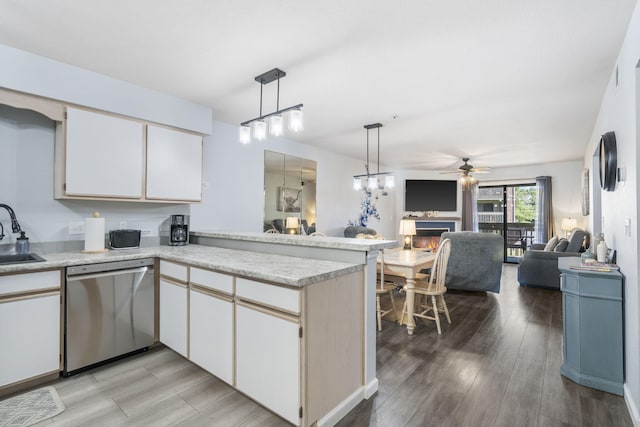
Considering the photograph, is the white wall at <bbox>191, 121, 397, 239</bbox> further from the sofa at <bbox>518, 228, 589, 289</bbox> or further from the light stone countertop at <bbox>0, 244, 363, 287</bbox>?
the sofa at <bbox>518, 228, 589, 289</bbox>

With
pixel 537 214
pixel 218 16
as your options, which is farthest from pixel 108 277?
pixel 537 214

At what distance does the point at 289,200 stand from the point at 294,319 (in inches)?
130

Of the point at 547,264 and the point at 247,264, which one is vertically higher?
the point at 247,264

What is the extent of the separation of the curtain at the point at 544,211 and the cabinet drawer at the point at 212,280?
24.6 ft

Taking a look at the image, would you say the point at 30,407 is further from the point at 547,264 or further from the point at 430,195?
the point at 430,195

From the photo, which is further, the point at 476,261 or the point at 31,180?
the point at 476,261

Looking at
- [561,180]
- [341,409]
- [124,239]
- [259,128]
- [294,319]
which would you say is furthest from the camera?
[561,180]

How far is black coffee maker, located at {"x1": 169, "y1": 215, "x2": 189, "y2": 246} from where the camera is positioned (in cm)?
328

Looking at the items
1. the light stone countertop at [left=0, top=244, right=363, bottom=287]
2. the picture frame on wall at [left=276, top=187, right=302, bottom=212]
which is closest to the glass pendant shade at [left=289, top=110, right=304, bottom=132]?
the light stone countertop at [left=0, top=244, right=363, bottom=287]

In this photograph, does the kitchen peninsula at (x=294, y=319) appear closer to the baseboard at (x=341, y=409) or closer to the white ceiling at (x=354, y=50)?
the baseboard at (x=341, y=409)

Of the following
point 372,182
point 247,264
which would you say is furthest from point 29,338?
point 372,182

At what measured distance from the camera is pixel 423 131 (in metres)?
4.47

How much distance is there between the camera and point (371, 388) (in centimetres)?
210

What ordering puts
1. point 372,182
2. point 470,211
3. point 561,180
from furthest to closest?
point 470,211 < point 561,180 < point 372,182
